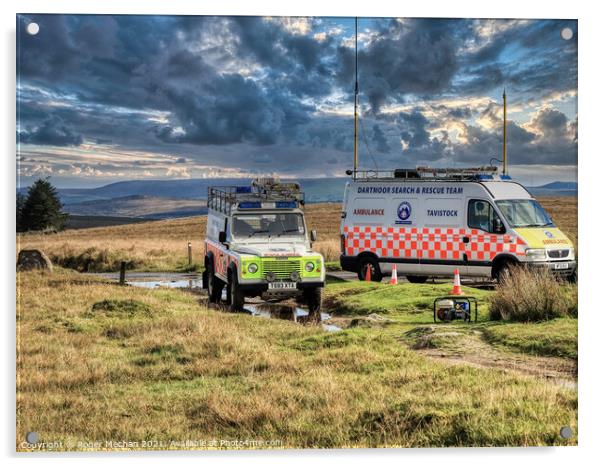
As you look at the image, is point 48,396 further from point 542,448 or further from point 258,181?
point 258,181

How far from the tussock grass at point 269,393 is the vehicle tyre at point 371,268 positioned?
5.87 m

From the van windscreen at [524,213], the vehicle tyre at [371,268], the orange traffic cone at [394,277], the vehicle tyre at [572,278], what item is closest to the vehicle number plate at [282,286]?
the orange traffic cone at [394,277]

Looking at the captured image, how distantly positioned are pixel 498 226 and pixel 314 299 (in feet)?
15.7

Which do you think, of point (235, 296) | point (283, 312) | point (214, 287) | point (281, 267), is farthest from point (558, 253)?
point (214, 287)

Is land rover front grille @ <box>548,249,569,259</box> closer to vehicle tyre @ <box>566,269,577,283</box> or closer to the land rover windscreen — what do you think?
vehicle tyre @ <box>566,269,577,283</box>

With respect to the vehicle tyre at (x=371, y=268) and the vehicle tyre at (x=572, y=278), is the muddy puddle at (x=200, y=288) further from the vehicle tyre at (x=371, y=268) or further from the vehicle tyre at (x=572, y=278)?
the vehicle tyre at (x=572, y=278)

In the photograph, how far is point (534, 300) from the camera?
15047mm

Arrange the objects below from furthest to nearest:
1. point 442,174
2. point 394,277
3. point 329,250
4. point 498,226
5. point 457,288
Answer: point 329,250, point 442,174, point 394,277, point 498,226, point 457,288

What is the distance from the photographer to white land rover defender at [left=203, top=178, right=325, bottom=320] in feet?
58.2

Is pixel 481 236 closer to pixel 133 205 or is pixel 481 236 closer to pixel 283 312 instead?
pixel 283 312

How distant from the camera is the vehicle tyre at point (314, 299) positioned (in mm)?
17922

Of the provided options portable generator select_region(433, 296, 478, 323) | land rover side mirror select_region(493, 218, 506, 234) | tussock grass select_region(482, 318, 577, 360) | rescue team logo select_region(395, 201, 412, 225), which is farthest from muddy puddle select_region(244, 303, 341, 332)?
land rover side mirror select_region(493, 218, 506, 234)

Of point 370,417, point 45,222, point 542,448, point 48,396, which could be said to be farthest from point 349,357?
point 45,222

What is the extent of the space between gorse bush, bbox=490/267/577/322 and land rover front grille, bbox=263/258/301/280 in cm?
402
